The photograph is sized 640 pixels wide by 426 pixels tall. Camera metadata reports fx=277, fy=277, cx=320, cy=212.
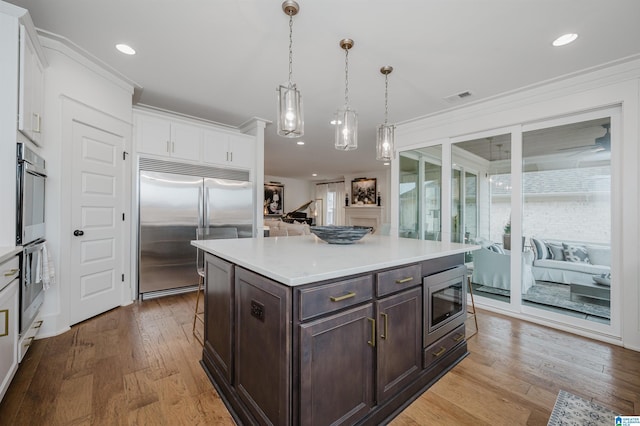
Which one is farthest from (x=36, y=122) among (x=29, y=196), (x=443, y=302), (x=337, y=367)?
(x=443, y=302)

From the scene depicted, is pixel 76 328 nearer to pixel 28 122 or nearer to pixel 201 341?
pixel 201 341

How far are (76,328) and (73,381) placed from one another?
40.7 inches

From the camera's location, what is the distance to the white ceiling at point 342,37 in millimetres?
1904

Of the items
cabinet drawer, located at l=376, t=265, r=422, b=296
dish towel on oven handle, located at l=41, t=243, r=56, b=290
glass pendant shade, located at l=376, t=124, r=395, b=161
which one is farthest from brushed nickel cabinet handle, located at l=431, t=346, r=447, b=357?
dish towel on oven handle, located at l=41, t=243, r=56, b=290

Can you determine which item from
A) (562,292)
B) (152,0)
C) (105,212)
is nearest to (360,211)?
(562,292)

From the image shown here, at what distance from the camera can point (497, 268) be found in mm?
3389

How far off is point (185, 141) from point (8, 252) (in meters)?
2.52

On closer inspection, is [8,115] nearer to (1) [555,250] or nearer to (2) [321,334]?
(2) [321,334]

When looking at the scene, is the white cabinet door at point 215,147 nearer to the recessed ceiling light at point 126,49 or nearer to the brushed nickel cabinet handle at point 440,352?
the recessed ceiling light at point 126,49

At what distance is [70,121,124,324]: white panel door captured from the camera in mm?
2664

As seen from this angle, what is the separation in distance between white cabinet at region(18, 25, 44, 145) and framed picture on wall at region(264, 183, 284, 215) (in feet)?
26.4

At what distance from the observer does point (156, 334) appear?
251 cm

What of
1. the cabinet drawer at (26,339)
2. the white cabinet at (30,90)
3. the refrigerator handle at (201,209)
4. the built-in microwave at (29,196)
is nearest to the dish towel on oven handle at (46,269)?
the built-in microwave at (29,196)

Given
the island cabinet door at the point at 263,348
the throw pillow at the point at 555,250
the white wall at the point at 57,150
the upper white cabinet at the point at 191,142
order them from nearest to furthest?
the island cabinet door at the point at 263,348 → the white wall at the point at 57,150 → the throw pillow at the point at 555,250 → the upper white cabinet at the point at 191,142
